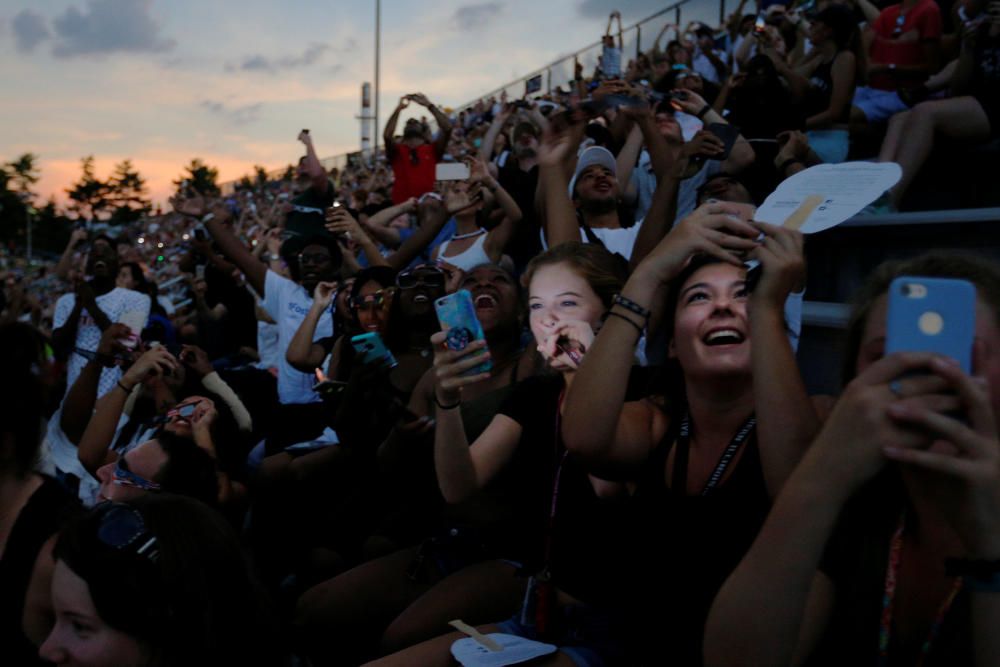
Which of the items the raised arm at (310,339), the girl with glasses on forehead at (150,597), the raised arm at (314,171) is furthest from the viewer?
the raised arm at (314,171)

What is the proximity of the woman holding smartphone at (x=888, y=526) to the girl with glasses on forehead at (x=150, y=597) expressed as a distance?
1.08 meters

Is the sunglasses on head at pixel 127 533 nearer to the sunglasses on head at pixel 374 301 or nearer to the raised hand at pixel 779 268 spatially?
the raised hand at pixel 779 268

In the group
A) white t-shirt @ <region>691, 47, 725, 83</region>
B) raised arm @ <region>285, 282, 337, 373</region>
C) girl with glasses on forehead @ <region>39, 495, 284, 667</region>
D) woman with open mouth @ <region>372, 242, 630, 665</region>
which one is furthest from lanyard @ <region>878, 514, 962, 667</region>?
white t-shirt @ <region>691, 47, 725, 83</region>

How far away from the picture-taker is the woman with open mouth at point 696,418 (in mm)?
1630

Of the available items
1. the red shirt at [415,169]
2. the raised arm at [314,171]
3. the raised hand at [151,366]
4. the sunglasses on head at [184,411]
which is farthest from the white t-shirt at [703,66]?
the sunglasses on head at [184,411]

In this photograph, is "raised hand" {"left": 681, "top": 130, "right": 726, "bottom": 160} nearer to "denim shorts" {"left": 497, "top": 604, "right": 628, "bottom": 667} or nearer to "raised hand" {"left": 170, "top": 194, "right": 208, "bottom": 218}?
"denim shorts" {"left": 497, "top": 604, "right": 628, "bottom": 667}

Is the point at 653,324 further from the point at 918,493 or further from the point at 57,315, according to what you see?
the point at 57,315

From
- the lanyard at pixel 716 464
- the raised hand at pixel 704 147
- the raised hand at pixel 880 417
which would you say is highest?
the raised hand at pixel 704 147

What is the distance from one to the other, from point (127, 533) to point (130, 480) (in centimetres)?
126

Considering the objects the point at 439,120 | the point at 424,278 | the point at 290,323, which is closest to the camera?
the point at 424,278

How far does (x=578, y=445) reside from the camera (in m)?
2.04

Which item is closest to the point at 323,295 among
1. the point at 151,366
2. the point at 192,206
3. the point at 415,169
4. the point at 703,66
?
the point at 151,366

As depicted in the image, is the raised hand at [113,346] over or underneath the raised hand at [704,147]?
underneath

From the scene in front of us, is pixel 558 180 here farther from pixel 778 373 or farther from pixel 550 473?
pixel 778 373
